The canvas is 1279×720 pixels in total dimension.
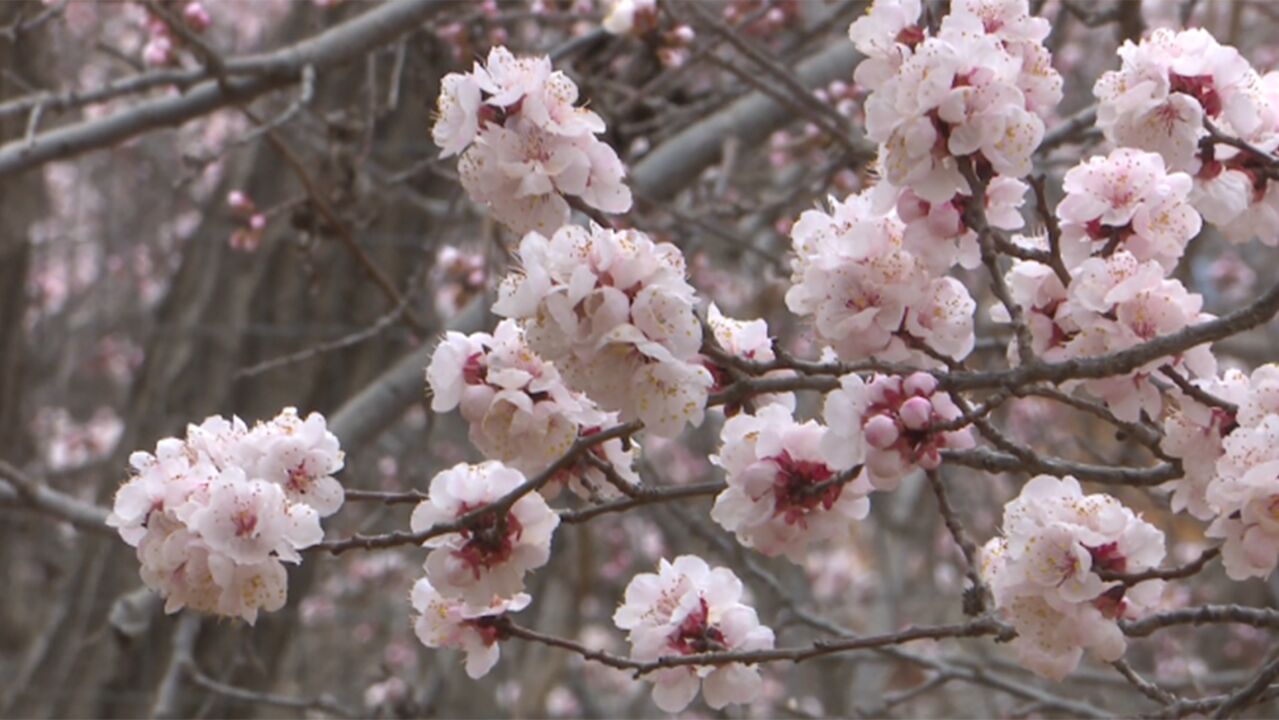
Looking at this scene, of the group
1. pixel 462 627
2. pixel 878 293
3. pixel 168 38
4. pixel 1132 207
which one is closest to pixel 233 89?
pixel 168 38

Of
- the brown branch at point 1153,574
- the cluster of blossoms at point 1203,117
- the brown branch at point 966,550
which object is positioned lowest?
the brown branch at point 1153,574

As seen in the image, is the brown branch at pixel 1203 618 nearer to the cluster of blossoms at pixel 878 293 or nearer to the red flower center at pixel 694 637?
the cluster of blossoms at pixel 878 293

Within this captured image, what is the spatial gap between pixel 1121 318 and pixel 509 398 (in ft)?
2.17

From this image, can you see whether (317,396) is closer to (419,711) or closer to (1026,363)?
(419,711)

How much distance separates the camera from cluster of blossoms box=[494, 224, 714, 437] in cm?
157

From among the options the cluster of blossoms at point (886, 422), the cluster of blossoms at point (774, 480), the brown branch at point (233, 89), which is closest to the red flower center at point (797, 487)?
the cluster of blossoms at point (774, 480)

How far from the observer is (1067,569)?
5.66 ft

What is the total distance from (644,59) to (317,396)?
1510 millimetres

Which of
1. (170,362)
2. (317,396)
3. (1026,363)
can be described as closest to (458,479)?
(1026,363)

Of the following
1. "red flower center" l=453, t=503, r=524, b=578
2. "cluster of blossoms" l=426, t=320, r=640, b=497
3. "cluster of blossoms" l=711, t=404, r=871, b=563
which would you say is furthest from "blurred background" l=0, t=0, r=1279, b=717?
"red flower center" l=453, t=503, r=524, b=578

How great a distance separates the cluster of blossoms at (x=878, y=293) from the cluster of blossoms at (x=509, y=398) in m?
0.27

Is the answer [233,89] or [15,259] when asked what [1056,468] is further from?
[15,259]

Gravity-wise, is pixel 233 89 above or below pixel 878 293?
above

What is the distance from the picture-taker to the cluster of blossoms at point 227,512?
176 centimetres
